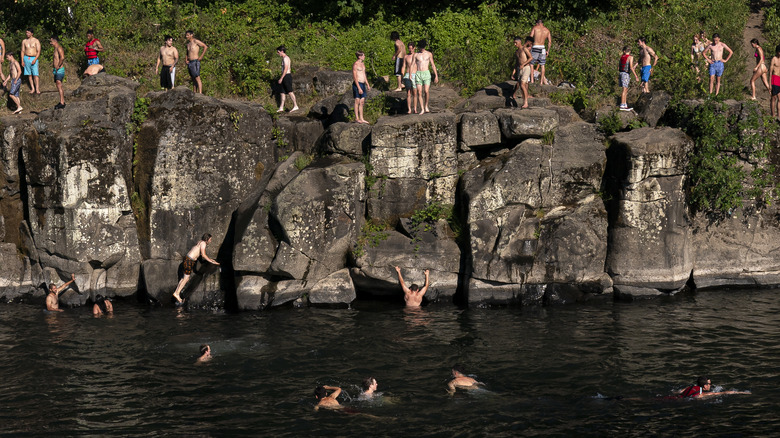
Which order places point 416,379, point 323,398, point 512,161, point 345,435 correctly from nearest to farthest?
point 345,435, point 323,398, point 416,379, point 512,161

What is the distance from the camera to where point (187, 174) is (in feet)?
75.7

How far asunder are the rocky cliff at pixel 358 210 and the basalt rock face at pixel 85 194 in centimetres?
5

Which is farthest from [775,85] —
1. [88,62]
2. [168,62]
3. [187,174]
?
[88,62]

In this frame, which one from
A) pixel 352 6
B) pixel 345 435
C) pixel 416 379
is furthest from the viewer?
pixel 352 6

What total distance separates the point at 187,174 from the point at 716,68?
16.0 meters

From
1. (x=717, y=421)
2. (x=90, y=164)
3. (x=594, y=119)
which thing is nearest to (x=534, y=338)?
(x=717, y=421)

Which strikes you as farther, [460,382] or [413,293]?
[413,293]

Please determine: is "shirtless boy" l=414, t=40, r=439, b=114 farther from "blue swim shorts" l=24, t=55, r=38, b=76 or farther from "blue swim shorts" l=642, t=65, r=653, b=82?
"blue swim shorts" l=24, t=55, r=38, b=76

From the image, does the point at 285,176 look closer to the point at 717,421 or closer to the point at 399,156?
the point at 399,156

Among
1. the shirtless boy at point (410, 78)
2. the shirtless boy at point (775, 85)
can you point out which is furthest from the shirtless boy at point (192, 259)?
the shirtless boy at point (775, 85)

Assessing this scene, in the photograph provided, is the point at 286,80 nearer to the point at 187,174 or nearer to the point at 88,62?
the point at 187,174

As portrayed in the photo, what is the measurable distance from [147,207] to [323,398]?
1034cm

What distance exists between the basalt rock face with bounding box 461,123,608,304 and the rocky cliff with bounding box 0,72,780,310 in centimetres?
4

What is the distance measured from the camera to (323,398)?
50.3 feet
